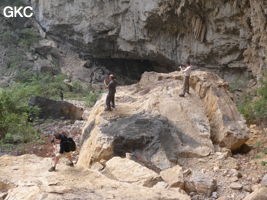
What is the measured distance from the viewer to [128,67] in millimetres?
30609

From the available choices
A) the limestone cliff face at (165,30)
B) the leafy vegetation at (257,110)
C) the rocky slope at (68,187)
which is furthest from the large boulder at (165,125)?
the limestone cliff face at (165,30)

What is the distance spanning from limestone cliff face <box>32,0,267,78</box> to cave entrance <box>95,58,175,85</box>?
0.32 m

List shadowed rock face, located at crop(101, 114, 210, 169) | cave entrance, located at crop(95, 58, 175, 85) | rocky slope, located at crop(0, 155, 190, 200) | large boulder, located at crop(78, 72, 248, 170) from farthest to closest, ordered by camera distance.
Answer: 1. cave entrance, located at crop(95, 58, 175, 85)
2. large boulder, located at crop(78, 72, 248, 170)
3. shadowed rock face, located at crop(101, 114, 210, 169)
4. rocky slope, located at crop(0, 155, 190, 200)

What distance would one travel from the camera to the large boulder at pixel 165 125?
8.36m

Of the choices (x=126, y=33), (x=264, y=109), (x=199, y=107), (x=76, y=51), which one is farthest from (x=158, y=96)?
(x=76, y=51)

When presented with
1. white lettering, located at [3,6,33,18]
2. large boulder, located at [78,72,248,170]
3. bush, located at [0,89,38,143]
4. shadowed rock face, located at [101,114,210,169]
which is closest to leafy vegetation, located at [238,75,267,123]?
large boulder, located at [78,72,248,170]

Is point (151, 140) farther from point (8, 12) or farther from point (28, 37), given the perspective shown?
point (8, 12)

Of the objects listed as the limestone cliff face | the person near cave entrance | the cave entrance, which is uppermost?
the limestone cliff face

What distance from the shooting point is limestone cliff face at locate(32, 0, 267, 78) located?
19.8 metres

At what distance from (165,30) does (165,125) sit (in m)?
16.2

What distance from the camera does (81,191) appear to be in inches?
231

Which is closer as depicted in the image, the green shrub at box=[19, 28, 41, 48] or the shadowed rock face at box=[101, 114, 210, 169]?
the shadowed rock face at box=[101, 114, 210, 169]

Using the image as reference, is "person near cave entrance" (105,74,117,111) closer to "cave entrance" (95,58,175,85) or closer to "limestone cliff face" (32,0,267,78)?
"limestone cliff face" (32,0,267,78)

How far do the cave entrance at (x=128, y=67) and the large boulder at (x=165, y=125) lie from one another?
18.1m
